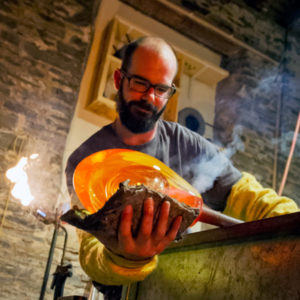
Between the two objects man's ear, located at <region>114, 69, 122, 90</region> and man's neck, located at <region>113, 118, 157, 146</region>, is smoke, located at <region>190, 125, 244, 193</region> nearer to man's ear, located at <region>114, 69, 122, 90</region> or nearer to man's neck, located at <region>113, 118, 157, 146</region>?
man's neck, located at <region>113, 118, 157, 146</region>

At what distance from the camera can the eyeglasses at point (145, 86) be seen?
Answer: 77.2 inches

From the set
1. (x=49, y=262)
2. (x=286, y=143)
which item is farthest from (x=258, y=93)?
(x=49, y=262)

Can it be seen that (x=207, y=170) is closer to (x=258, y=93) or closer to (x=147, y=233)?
(x=147, y=233)

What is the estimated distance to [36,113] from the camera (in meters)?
3.38

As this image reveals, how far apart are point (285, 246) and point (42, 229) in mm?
2765

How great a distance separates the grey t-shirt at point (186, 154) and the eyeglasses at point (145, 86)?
235 millimetres

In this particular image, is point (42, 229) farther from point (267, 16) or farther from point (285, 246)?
point (267, 16)

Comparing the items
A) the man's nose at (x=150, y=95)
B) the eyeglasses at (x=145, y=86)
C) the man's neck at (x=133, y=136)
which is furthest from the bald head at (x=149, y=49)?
the man's neck at (x=133, y=136)

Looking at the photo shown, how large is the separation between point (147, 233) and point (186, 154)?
1216 millimetres

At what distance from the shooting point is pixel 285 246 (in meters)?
0.77

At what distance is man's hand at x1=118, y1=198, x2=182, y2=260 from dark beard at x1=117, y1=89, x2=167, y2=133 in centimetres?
113

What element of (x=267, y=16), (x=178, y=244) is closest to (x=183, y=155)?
(x=178, y=244)

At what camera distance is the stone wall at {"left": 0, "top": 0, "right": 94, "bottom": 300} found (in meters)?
2.93

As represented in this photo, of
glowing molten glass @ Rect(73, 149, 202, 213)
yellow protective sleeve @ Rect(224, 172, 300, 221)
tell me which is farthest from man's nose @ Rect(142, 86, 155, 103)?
glowing molten glass @ Rect(73, 149, 202, 213)
